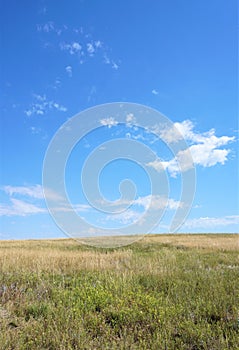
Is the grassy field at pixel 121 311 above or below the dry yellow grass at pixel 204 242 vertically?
below

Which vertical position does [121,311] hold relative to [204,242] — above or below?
below

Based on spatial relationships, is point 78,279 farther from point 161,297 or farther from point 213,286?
point 213,286

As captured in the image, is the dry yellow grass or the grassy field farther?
the dry yellow grass

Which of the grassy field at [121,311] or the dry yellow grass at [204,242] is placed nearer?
the grassy field at [121,311]

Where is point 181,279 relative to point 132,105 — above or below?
below

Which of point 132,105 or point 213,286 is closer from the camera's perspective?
point 213,286

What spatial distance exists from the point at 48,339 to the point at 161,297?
8.64ft

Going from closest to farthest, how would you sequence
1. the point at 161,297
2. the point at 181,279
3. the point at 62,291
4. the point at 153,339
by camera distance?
the point at 153,339
the point at 161,297
the point at 62,291
the point at 181,279

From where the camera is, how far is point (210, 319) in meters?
5.26

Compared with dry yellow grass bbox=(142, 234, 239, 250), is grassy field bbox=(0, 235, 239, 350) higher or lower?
lower

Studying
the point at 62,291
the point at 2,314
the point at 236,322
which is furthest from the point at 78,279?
the point at 236,322

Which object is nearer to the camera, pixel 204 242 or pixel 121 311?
pixel 121 311

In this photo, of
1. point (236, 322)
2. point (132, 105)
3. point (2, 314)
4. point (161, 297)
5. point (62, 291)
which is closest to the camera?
point (236, 322)

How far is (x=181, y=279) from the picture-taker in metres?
8.11
